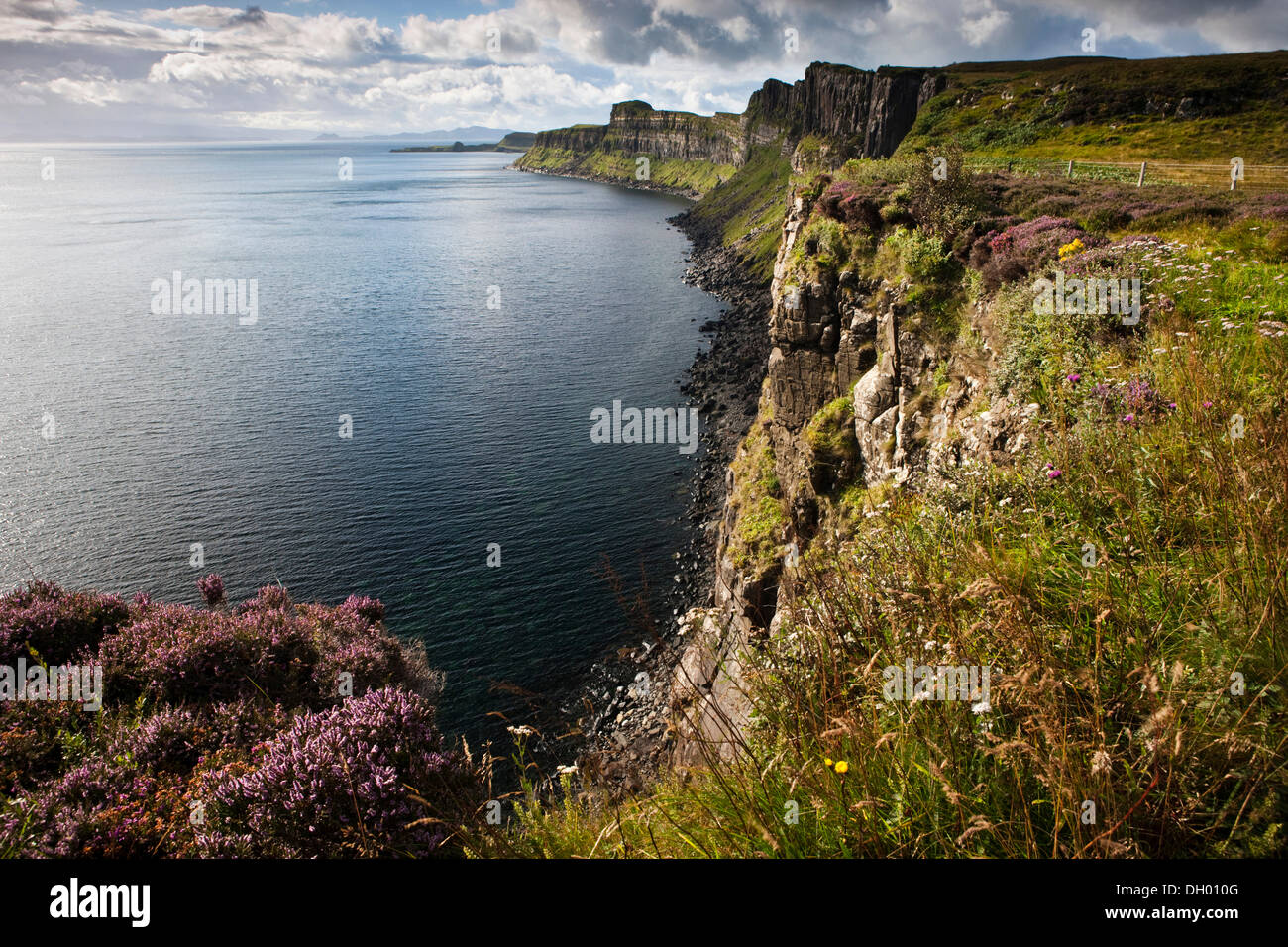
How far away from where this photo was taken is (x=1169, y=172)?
33.6 meters

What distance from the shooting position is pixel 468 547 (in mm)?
39844

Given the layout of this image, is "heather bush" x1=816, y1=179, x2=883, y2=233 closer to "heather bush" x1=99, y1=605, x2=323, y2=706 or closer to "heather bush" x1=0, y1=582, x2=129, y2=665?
"heather bush" x1=99, y1=605, x2=323, y2=706

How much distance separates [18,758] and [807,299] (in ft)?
97.2

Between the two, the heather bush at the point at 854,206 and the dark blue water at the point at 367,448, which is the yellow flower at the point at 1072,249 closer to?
the heather bush at the point at 854,206

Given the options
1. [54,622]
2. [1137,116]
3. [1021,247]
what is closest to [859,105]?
[1137,116]

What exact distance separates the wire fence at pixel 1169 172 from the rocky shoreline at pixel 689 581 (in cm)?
2504

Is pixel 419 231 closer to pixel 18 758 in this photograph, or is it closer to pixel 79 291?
pixel 79 291

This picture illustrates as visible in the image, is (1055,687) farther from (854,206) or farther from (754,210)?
(754,210)

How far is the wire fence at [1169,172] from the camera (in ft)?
96.8

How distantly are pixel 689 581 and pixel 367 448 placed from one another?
28.3 m

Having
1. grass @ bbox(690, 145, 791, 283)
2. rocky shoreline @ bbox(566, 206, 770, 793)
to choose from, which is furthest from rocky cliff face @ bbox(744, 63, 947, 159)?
rocky shoreline @ bbox(566, 206, 770, 793)

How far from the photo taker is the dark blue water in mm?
35938

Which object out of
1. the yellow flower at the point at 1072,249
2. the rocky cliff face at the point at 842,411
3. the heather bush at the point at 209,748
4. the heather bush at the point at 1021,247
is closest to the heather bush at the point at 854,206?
the rocky cliff face at the point at 842,411
